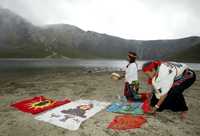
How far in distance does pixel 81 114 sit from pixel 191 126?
3.50 metres

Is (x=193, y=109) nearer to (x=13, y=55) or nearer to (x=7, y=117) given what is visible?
(x=7, y=117)

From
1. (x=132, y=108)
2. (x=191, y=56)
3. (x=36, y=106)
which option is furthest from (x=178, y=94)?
(x=191, y=56)

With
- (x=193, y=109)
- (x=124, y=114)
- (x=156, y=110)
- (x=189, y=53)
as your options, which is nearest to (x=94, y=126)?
(x=124, y=114)

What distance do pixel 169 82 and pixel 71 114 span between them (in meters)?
3.37

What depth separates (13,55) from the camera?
524ft

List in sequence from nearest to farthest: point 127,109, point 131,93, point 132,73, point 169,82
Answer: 1. point 169,82
2. point 127,109
3. point 132,73
4. point 131,93

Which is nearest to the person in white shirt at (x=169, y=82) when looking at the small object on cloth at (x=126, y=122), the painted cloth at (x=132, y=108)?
the painted cloth at (x=132, y=108)

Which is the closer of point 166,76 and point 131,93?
point 166,76

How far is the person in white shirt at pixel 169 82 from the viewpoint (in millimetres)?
5062

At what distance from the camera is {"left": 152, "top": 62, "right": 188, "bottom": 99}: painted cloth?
4.99m

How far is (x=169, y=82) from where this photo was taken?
16.4 feet

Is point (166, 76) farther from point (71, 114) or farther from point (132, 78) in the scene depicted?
point (71, 114)

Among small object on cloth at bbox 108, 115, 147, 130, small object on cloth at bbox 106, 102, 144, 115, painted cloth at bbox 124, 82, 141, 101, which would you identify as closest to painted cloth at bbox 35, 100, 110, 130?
small object on cloth at bbox 106, 102, 144, 115

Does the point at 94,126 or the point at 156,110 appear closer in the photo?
the point at 94,126
